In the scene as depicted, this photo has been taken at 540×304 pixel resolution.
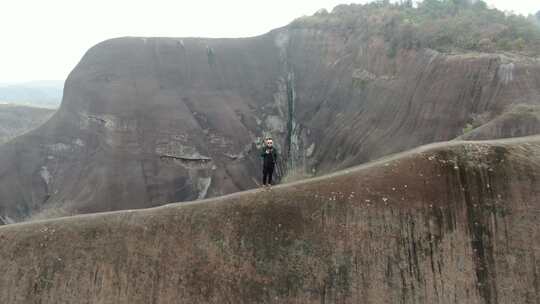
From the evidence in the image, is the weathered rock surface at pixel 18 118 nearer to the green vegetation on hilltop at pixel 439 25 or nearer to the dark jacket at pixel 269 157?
the green vegetation on hilltop at pixel 439 25

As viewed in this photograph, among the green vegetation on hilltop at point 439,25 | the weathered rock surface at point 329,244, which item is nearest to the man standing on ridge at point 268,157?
the weathered rock surface at point 329,244

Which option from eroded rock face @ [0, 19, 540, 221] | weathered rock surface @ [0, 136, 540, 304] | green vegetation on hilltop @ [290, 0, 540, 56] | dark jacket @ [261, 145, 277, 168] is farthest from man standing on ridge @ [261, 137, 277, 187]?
green vegetation on hilltop @ [290, 0, 540, 56]

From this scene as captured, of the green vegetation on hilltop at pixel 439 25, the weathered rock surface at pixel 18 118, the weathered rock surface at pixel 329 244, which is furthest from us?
the weathered rock surface at pixel 18 118

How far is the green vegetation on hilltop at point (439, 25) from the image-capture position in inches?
1049

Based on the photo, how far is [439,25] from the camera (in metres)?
31.0

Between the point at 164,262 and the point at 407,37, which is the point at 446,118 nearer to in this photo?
the point at 407,37

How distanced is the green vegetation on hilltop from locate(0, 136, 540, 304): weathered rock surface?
60.1ft

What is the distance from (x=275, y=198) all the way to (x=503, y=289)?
5.80 m

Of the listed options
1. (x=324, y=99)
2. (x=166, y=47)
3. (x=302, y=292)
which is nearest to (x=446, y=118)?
(x=324, y=99)

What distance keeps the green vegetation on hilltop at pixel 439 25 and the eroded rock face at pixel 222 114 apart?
3.81ft

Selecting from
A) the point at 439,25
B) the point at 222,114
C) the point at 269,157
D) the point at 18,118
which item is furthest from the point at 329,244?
the point at 18,118

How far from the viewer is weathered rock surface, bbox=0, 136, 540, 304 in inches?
376

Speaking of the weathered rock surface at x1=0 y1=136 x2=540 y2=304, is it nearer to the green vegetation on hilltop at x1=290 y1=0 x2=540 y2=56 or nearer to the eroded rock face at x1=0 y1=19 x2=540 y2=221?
the eroded rock face at x1=0 y1=19 x2=540 y2=221

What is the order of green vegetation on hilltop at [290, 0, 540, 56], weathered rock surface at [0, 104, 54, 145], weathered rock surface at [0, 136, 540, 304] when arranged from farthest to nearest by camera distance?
1. weathered rock surface at [0, 104, 54, 145]
2. green vegetation on hilltop at [290, 0, 540, 56]
3. weathered rock surface at [0, 136, 540, 304]
